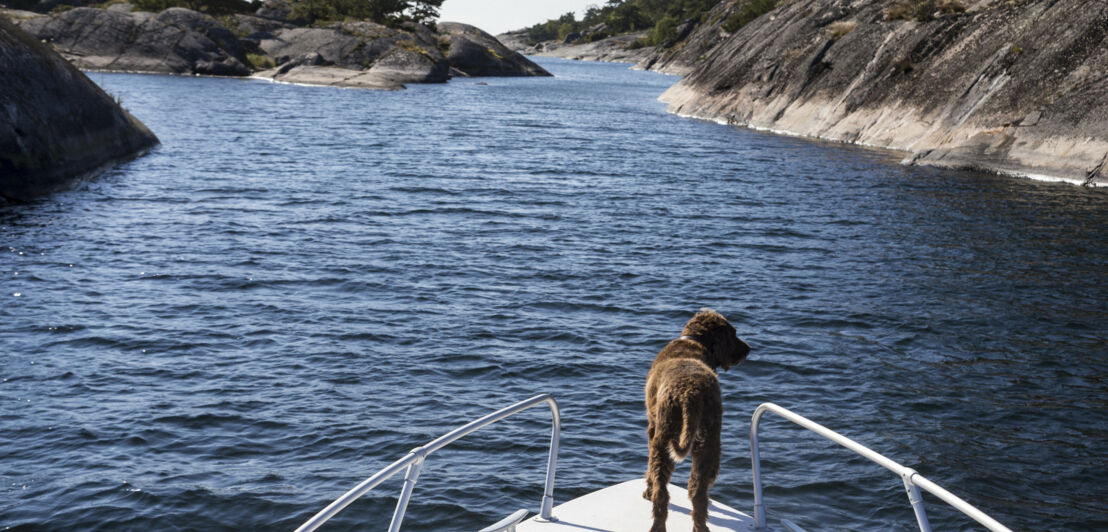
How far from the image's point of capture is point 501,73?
110 m

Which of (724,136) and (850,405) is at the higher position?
(724,136)

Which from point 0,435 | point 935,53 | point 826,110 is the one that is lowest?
point 0,435

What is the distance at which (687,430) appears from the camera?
Answer: 6.36 metres

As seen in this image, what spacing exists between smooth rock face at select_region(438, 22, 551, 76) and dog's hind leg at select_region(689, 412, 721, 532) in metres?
103

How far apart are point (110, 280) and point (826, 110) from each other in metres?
37.3

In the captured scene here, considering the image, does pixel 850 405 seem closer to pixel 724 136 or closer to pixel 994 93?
pixel 994 93

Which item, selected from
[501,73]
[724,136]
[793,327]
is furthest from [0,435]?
[501,73]

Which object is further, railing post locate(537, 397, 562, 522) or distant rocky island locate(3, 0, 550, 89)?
distant rocky island locate(3, 0, 550, 89)

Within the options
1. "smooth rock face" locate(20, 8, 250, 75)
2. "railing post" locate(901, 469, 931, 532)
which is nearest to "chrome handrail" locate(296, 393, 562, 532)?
"railing post" locate(901, 469, 931, 532)

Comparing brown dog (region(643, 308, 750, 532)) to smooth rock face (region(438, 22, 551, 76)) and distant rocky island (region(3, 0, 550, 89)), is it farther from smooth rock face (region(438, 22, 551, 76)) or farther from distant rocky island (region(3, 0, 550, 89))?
smooth rock face (region(438, 22, 551, 76))

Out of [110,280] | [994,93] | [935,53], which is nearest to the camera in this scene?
[110,280]

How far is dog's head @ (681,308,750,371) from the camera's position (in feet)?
25.8

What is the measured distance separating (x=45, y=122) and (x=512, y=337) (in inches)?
817

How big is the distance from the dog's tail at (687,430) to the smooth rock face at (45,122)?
26.0m
